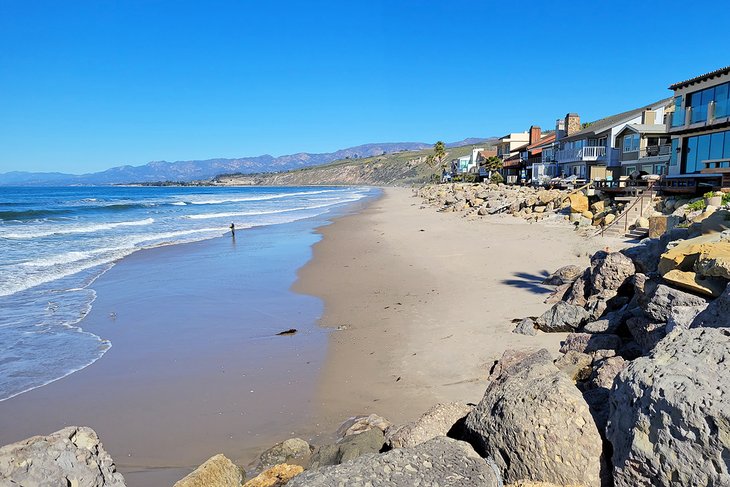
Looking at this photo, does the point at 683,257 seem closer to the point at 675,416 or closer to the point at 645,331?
the point at 645,331

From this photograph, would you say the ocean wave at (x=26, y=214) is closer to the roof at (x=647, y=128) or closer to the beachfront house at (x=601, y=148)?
the beachfront house at (x=601, y=148)

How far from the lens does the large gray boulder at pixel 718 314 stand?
4.59 metres

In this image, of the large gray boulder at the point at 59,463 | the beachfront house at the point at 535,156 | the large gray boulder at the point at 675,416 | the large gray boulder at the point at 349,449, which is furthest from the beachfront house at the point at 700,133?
the large gray boulder at the point at 59,463

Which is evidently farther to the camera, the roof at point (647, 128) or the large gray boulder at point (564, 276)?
the roof at point (647, 128)

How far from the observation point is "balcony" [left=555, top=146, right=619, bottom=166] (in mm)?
38750

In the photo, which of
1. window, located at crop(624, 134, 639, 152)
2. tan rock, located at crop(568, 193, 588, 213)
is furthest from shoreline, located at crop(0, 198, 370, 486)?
window, located at crop(624, 134, 639, 152)

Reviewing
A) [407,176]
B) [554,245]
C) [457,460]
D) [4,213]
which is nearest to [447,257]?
[554,245]

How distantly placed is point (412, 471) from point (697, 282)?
4.57 m

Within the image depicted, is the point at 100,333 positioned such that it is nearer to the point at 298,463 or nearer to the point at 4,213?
the point at 298,463

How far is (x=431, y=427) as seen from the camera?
15.9 feet

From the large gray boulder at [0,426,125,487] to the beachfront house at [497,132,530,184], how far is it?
60.8m

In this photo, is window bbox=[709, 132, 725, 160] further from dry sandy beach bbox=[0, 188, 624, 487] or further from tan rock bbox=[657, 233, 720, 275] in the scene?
tan rock bbox=[657, 233, 720, 275]

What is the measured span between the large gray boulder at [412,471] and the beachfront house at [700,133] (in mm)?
21760

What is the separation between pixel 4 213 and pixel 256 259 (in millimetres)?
39883
